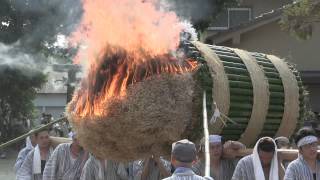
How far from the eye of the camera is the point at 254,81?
6.61 metres

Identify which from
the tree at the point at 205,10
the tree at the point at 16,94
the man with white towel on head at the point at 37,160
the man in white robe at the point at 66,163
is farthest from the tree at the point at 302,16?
the tree at the point at 16,94

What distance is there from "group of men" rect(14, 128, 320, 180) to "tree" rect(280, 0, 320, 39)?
152 inches

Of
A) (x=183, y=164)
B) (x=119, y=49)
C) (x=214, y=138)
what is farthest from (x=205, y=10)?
(x=183, y=164)

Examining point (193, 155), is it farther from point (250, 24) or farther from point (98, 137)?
point (250, 24)

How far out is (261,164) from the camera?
621 cm

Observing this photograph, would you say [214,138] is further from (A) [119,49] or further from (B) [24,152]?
(B) [24,152]

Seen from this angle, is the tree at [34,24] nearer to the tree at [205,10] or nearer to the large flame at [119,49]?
the tree at [205,10]

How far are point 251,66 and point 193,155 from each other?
2409 millimetres

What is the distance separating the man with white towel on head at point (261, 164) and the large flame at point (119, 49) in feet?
3.87

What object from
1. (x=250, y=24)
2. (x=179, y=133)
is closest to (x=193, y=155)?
(x=179, y=133)

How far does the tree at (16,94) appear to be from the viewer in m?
20.8

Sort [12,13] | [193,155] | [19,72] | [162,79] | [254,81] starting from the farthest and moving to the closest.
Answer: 1. [19,72]
2. [12,13]
3. [254,81]
4. [162,79]
5. [193,155]

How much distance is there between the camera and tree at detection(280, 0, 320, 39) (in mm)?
10188

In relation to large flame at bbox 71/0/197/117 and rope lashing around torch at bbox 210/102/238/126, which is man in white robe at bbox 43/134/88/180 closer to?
large flame at bbox 71/0/197/117
